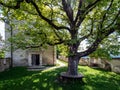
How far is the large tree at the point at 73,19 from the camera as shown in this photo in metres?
12.2

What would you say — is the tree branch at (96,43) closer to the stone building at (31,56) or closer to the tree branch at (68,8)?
the tree branch at (68,8)

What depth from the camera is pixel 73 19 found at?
46.0 feet

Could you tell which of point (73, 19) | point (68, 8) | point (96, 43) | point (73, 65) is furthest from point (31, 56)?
point (96, 43)

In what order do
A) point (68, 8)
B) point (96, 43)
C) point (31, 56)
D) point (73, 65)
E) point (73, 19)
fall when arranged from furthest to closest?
point (31, 56), point (73, 19), point (73, 65), point (68, 8), point (96, 43)

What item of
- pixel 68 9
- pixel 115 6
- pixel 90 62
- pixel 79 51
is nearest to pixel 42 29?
pixel 68 9

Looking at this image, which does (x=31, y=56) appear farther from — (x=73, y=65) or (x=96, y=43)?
(x=96, y=43)

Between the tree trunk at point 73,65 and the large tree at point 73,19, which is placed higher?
the large tree at point 73,19

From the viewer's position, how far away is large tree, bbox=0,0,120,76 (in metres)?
12.2

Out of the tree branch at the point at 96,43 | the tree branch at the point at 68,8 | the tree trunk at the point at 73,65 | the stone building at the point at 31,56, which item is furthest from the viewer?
the stone building at the point at 31,56

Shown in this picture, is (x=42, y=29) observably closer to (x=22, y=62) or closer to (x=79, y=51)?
(x=79, y=51)

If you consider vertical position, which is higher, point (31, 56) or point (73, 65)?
point (31, 56)

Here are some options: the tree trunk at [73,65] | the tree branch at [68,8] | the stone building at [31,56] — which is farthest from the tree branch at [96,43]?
the stone building at [31,56]

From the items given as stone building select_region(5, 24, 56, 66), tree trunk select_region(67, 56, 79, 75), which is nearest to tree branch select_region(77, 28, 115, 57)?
tree trunk select_region(67, 56, 79, 75)

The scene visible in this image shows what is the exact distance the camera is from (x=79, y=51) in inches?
598
